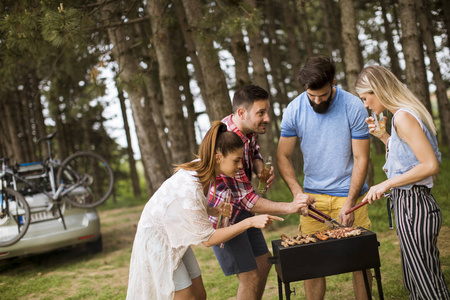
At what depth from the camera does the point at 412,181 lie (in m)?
2.77

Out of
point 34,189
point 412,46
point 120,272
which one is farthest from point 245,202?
point 412,46

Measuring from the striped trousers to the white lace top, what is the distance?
1.34 m

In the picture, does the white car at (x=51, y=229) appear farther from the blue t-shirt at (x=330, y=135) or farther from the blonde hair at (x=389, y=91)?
the blonde hair at (x=389, y=91)

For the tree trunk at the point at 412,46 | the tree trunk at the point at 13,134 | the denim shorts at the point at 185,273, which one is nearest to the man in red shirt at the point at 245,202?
the denim shorts at the point at 185,273

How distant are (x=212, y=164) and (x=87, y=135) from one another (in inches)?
637

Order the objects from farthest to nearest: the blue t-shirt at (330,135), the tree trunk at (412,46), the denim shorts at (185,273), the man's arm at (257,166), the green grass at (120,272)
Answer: the tree trunk at (412,46), the green grass at (120,272), the man's arm at (257,166), the blue t-shirt at (330,135), the denim shorts at (185,273)

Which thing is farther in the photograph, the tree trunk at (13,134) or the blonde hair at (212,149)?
the tree trunk at (13,134)

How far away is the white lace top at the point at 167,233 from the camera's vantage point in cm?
291

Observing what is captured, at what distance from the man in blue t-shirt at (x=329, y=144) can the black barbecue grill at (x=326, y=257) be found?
1.59 feet

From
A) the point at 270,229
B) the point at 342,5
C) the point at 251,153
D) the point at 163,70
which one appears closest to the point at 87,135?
the point at 163,70

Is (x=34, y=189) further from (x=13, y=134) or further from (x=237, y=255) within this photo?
(x=13, y=134)

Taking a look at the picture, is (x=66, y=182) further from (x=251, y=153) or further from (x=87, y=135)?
(x=87, y=135)

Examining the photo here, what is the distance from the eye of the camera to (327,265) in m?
3.03

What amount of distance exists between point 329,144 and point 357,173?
0.34 m
